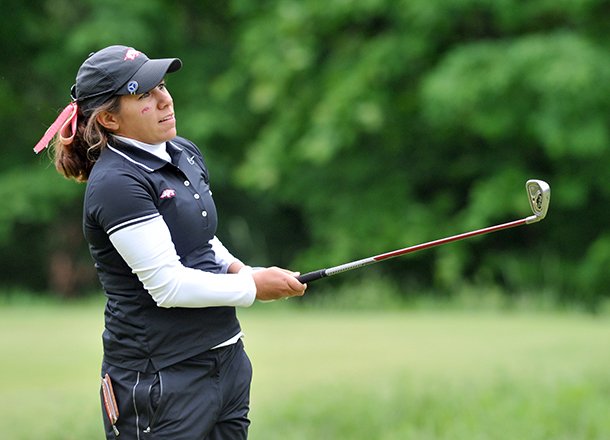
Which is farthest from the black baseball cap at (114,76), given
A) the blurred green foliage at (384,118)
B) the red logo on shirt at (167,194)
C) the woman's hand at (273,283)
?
the blurred green foliage at (384,118)

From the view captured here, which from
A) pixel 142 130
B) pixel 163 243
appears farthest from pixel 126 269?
pixel 142 130

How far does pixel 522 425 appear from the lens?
4.98m

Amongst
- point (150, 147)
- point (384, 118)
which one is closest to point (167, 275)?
point (150, 147)

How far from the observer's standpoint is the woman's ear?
2.95 meters

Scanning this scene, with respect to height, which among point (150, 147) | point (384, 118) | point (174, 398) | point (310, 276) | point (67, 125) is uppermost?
point (67, 125)

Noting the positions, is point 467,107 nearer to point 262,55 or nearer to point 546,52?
point 546,52

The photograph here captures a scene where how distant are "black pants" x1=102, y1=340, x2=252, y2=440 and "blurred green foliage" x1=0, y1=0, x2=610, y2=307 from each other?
9069 millimetres

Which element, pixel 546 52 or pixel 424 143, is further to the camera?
pixel 424 143

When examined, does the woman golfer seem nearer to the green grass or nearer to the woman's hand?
the woman's hand

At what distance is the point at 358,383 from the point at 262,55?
8.71m

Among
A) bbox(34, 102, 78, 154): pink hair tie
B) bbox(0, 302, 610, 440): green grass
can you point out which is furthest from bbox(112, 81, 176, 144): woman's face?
bbox(0, 302, 610, 440): green grass

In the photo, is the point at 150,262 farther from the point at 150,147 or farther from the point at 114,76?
the point at 114,76

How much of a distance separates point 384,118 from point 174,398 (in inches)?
444

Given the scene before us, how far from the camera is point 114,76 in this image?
9.59ft
